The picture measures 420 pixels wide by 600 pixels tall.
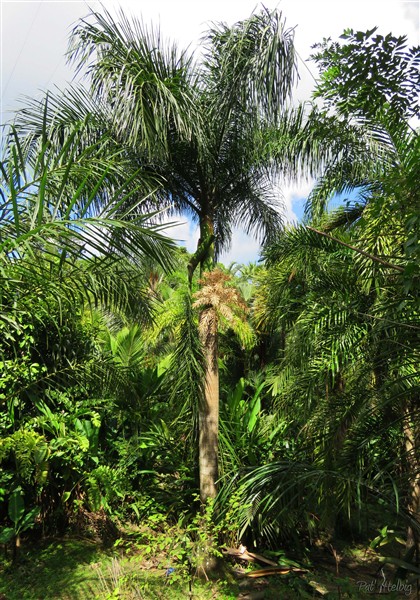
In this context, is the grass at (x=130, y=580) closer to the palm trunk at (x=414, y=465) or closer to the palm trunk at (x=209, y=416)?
A: the palm trunk at (x=209, y=416)

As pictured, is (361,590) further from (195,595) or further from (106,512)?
(106,512)

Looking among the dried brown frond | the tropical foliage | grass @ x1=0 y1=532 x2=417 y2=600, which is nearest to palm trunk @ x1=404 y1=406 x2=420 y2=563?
the tropical foliage

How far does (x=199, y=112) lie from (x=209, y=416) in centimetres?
347

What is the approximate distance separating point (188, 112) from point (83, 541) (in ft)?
16.5

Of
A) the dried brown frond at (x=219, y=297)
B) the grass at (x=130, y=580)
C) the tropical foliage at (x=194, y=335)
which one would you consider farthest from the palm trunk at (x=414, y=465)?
the dried brown frond at (x=219, y=297)

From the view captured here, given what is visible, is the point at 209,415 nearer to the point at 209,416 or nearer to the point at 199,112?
the point at 209,416

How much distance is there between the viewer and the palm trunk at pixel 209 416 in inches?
203

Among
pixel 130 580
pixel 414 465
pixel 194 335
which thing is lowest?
pixel 130 580

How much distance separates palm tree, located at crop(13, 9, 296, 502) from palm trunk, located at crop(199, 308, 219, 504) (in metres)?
0.01

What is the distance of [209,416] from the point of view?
5254 millimetres

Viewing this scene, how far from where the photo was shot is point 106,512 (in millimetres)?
5574

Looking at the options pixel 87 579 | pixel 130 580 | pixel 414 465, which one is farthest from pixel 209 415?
pixel 414 465

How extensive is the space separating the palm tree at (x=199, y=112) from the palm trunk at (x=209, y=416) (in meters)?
0.01

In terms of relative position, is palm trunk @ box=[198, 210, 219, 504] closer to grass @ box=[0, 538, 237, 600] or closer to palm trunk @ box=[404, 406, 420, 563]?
grass @ box=[0, 538, 237, 600]
